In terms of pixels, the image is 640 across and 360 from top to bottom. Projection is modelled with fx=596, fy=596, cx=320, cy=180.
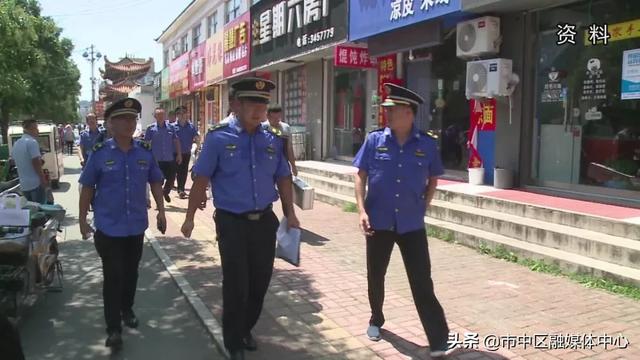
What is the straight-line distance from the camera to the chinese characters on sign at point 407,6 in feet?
29.7

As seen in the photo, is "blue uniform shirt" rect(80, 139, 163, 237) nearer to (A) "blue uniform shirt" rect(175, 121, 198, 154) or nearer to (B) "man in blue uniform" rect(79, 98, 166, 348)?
(B) "man in blue uniform" rect(79, 98, 166, 348)

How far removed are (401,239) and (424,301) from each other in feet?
1.44

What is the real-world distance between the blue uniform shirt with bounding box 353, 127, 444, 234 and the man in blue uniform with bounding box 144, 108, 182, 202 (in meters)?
7.37

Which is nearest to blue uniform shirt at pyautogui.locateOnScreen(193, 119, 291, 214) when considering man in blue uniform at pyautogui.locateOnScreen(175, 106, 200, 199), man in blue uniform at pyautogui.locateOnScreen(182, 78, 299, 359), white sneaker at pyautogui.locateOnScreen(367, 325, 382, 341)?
man in blue uniform at pyautogui.locateOnScreen(182, 78, 299, 359)

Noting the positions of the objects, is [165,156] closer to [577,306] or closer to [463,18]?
[463,18]

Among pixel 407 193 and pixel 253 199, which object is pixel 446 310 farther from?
pixel 253 199

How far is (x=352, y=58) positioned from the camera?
1223 centimetres

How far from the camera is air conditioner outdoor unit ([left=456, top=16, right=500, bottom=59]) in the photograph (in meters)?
8.55

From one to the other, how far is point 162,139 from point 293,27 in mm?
5306

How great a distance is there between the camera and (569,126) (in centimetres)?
816

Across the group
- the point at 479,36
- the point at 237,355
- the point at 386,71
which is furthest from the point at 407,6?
the point at 237,355

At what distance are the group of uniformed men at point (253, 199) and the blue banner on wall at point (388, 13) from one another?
5.21 m

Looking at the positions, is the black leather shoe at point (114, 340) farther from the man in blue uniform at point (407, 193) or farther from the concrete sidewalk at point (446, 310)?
the man in blue uniform at point (407, 193)

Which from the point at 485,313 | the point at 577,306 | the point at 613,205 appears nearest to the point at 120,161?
the point at 485,313
